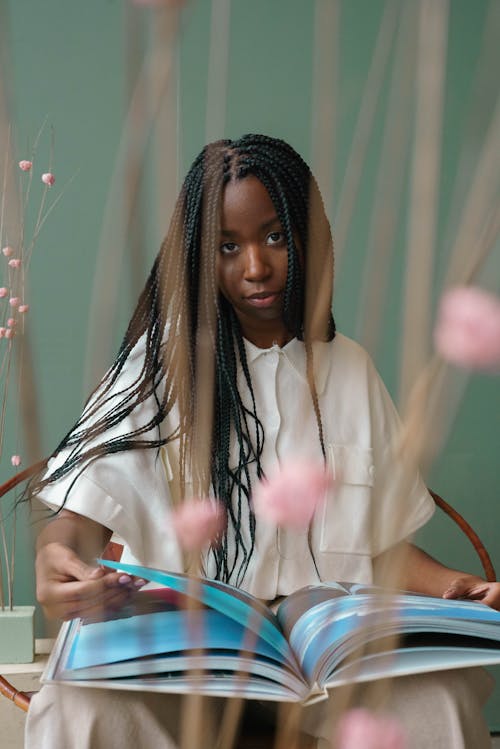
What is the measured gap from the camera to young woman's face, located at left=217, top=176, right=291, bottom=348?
1.00 metres

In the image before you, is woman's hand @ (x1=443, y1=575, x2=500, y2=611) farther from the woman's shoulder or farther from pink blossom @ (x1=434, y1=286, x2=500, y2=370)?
pink blossom @ (x1=434, y1=286, x2=500, y2=370)

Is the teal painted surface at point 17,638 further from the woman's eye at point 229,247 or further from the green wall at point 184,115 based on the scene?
the woman's eye at point 229,247

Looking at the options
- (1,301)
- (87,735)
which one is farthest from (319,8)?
(1,301)

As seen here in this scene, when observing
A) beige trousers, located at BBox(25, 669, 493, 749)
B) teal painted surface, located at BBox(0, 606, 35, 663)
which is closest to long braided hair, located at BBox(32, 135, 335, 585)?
beige trousers, located at BBox(25, 669, 493, 749)

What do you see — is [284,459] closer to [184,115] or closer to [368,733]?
[368,733]

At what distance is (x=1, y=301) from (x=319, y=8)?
4.28ft

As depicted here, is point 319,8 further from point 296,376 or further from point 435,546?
point 435,546

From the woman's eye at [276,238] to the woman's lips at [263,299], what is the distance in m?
0.05

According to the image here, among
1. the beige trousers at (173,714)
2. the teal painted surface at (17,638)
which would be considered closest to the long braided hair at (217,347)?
the beige trousers at (173,714)

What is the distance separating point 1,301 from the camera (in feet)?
5.08

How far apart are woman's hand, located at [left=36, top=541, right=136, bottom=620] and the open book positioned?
1cm

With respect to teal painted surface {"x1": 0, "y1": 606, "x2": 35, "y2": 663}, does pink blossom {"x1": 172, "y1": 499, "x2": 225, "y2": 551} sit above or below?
above

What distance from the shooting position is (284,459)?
1.03 meters

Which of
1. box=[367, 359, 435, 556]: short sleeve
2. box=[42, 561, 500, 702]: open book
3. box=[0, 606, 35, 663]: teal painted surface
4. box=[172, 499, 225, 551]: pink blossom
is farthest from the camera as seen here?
box=[0, 606, 35, 663]: teal painted surface
